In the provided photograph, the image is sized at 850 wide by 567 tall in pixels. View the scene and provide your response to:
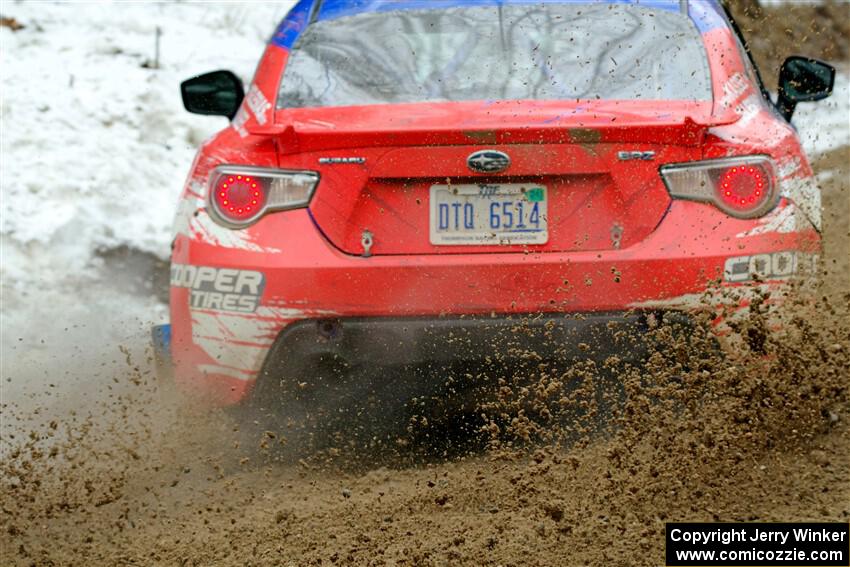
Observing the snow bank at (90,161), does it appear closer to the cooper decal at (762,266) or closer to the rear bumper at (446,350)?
the rear bumper at (446,350)

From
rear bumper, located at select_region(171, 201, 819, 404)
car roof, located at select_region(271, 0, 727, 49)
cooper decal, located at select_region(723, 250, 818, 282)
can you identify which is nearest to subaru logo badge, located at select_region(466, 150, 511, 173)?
rear bumper, located at select_region(171, 201, 819, 404)

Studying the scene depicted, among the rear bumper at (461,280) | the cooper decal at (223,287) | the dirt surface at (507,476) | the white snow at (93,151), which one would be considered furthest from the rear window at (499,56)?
the white snow at (93,151)

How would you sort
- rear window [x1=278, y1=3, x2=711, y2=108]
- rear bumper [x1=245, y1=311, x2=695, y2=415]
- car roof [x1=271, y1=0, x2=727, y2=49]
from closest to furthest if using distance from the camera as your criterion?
rear bumper [x1=245, y1=311, x2=695, y2=415], rear window [x1=278, y1=3, x2=711, y2=108], car roof [x1=271, y1=0, x2=727, y2=49]

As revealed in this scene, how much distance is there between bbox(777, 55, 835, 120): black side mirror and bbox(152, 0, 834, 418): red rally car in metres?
0.86

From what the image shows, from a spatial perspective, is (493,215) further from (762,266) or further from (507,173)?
(762,266)

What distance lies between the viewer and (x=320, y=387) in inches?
185

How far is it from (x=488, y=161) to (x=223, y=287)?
103cm

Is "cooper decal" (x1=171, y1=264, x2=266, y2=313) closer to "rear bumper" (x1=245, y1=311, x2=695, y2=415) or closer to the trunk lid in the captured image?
"rear bumper" (x1=245, y1=311, x2=695, y2=415)

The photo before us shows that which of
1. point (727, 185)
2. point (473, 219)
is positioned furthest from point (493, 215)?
point (727, 185)

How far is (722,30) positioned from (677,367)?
150 cm

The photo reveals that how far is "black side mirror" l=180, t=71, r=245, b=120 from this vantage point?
233 inches

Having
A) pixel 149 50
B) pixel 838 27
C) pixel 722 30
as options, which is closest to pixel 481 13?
pixel 722 30

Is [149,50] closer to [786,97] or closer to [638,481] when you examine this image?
[786,97]

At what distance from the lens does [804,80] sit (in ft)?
18.6
